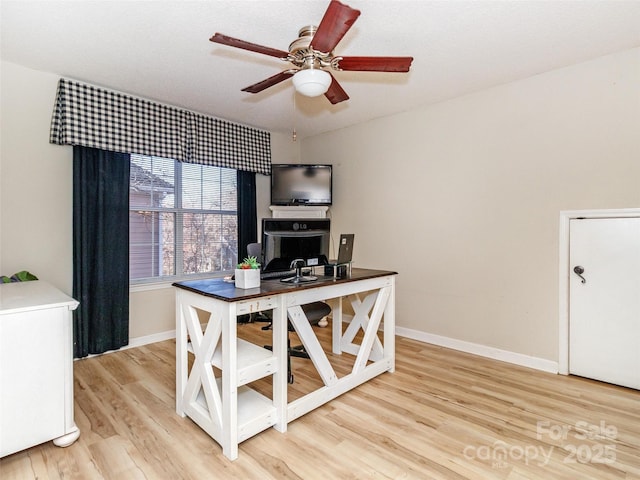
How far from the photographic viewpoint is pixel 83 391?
254 cm

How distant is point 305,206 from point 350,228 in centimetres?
66

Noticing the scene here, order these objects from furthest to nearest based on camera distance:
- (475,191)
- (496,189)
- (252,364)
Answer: (475,191) < (496,189) < (252,364)

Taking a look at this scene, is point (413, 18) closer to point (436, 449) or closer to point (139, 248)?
point (436, 449)

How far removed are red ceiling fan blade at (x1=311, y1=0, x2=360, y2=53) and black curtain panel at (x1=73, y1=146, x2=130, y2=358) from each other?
2479 millimetres

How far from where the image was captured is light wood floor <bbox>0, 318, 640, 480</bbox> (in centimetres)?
173

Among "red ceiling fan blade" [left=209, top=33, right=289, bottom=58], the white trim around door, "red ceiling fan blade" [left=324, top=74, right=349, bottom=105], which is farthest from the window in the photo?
the white trim around door

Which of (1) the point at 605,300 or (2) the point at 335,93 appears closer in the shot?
(2) the point at 335,93

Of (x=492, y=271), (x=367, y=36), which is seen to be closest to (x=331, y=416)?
(x=492, y=271)

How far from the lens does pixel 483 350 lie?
10.8ft

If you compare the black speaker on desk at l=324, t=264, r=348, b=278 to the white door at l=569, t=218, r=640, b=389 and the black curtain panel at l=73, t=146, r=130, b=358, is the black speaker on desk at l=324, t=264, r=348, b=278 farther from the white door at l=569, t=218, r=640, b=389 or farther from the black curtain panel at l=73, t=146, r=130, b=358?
the black curtain panel at l=73, t=146, r=130, b=358

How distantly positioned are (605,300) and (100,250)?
434cm

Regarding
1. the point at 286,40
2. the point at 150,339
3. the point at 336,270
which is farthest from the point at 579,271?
the point at 150,339

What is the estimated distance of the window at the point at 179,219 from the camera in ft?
11.9

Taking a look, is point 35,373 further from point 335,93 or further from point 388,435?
point 335,93
